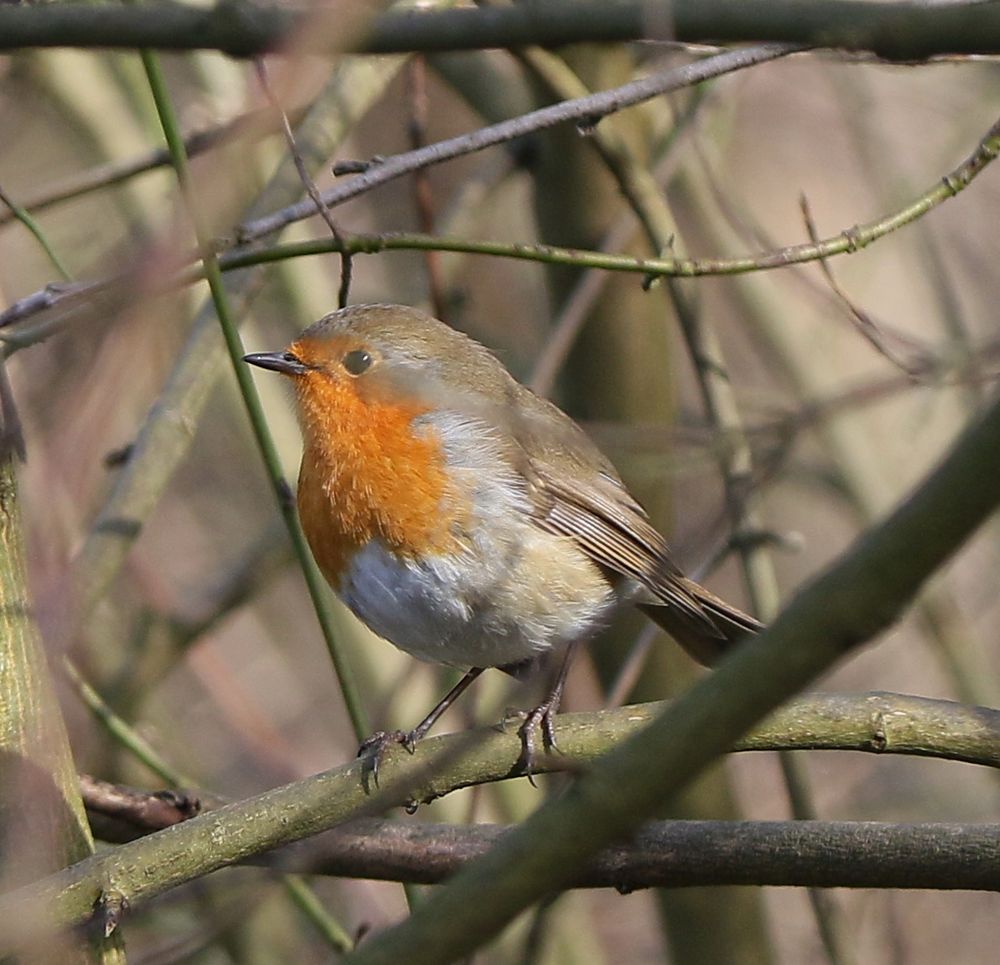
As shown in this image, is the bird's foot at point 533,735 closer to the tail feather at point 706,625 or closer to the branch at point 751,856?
the branch at point 751,856

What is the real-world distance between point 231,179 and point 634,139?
10.1 feet

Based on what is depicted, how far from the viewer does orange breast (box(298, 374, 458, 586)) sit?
3084 millimetres

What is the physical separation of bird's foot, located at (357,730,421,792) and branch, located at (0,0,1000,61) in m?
1.16

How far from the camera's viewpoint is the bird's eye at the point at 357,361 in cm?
329

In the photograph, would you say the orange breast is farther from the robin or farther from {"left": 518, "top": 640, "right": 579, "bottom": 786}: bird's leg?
{"left": 518, "top": 640, "right": 579, "bottom": 786}: bird's leg

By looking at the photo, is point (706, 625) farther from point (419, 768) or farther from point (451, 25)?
point (451, 25)

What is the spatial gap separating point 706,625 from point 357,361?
1.03 metres

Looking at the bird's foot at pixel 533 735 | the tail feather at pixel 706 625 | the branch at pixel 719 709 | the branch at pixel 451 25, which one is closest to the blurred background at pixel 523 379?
the bird's foot at pixel 533 735

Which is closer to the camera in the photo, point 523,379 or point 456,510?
point 456,510

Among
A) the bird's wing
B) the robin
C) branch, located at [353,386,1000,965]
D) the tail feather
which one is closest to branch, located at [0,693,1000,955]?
the robin

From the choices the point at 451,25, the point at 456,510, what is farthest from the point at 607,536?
the point at 451,25

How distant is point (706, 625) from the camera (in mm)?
3518

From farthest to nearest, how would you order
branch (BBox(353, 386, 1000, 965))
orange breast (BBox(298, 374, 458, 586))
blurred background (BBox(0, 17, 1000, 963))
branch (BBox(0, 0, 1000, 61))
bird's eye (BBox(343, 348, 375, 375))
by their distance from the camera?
1. blurred background (BBox(0, 17, 1000, 963))
2. bird's eye (BBox(343, 348, 375, 375))
3. orange breast (BBox(298, 374, 458, 586))
4. branch (BBox(0, 0, 1000, 61))
5. branch (BBox(353, 386, 1000, 965))

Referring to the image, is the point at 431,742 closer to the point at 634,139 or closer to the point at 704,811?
the point at 704,811
